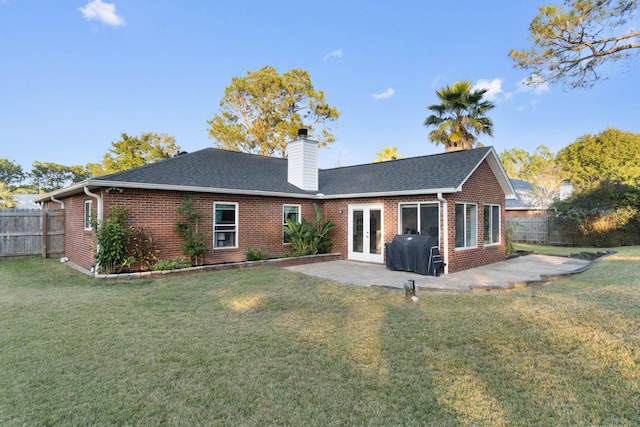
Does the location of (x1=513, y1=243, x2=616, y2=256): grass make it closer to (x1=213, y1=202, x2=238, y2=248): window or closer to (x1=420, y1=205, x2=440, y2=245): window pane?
(x1=420, y1=205, x2=440, y2=245): window pane

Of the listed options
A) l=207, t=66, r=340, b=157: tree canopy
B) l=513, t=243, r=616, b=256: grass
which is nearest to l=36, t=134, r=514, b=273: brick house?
l=513, t=243, r=616, b=256: grass

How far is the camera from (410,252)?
384 inches

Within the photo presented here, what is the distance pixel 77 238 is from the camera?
1140 cm

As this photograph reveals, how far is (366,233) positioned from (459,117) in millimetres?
11931

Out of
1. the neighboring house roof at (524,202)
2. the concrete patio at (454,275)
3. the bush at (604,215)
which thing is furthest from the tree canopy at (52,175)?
the bush at (604,215)

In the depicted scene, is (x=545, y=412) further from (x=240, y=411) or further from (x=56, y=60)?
(x=56, y=60)

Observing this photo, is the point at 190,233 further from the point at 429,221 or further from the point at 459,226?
the point at 459,226

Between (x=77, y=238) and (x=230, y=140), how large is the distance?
18.7 meters

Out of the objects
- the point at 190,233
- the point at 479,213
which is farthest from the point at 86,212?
the point at 479,213

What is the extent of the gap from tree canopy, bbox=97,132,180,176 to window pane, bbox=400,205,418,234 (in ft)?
75.7

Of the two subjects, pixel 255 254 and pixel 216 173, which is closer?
pixel 255 254

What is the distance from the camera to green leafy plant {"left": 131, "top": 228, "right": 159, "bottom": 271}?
30.1 feet

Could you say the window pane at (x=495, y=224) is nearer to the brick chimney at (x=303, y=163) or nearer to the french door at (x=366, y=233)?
the french door at (x=366, y=233)

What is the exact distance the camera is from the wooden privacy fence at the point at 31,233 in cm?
1206
